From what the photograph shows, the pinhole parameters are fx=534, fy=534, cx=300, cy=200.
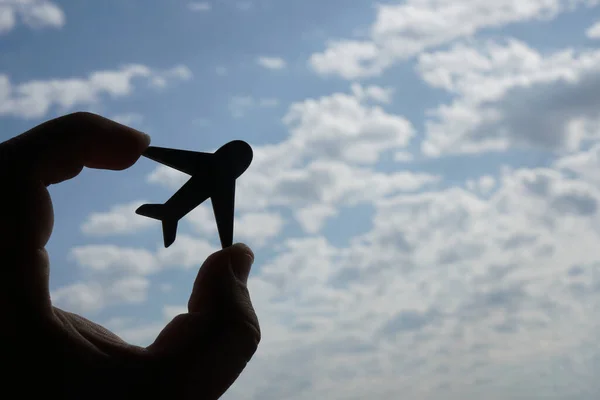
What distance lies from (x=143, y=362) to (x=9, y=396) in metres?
1.14

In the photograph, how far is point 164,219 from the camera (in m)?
8.00

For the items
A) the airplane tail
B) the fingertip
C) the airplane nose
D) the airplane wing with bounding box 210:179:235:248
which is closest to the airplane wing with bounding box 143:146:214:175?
the airplane nose

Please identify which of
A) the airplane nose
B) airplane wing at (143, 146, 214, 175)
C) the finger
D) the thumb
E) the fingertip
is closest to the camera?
the finger

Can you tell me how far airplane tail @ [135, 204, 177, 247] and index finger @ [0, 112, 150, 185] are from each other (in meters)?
2.30

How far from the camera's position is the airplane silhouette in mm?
7863

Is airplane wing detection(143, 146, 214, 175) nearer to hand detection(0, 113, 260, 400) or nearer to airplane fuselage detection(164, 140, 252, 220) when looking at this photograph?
airplane fuselage detection(164, 140, 252, 220)

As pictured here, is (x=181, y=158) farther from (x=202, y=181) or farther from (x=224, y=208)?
(x=224, y=208)

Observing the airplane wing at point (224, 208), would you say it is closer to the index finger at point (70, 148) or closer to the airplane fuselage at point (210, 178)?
the airplane fuselage at point (210, 178)

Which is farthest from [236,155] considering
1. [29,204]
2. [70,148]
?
[29,204]

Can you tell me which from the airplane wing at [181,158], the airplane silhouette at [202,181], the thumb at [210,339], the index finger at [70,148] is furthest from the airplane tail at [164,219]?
the index finger at [70,148]

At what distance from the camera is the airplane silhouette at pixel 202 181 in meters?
7.86

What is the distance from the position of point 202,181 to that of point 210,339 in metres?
3.17

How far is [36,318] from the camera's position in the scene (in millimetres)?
4555

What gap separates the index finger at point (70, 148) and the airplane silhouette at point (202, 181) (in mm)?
2153
